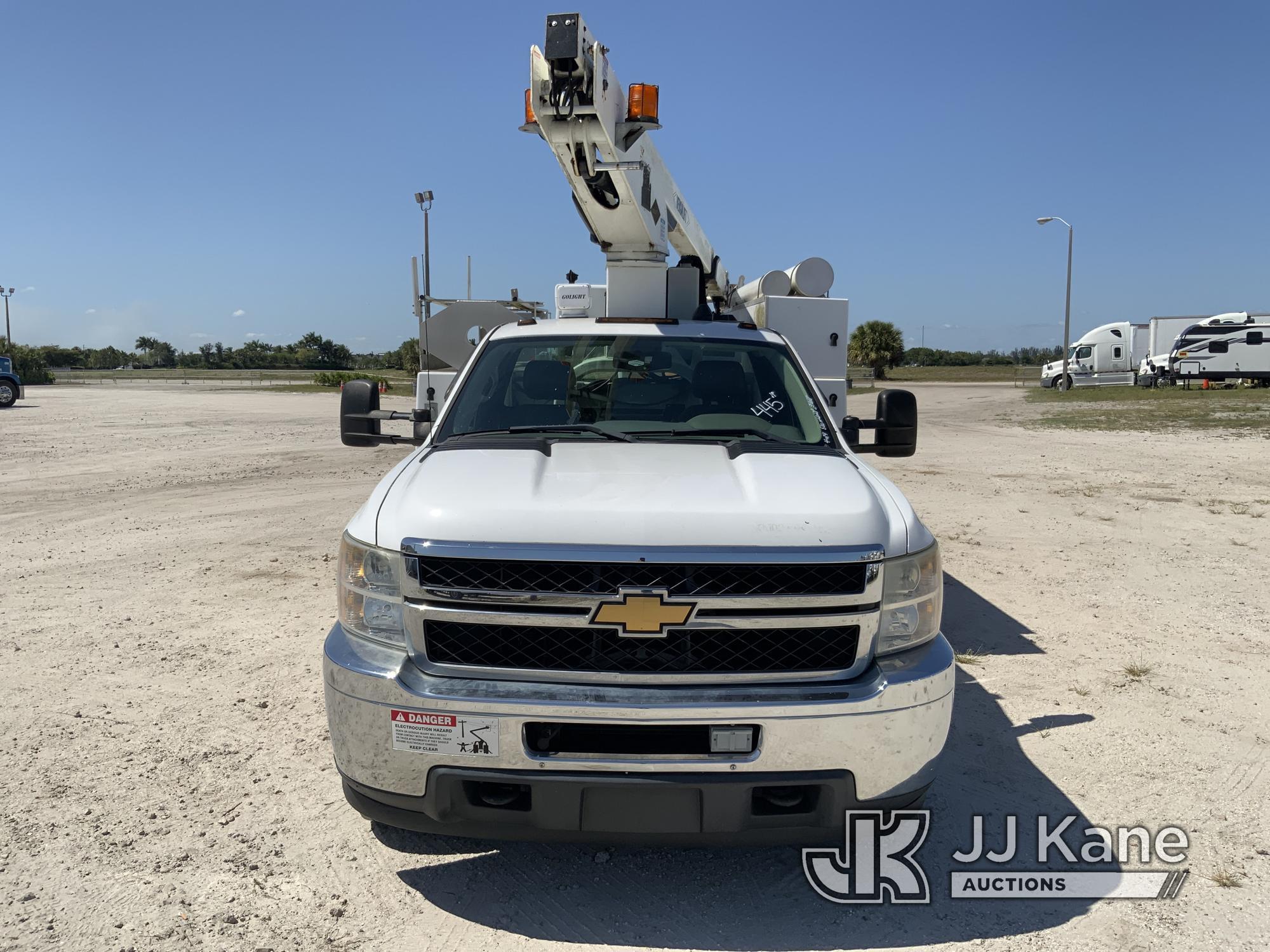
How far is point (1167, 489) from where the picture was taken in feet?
36.4


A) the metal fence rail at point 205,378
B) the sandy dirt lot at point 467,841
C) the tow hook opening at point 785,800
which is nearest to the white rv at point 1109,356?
the metal fence rail at point 205,378

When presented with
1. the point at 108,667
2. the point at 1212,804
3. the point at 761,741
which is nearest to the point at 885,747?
the point at 761,741

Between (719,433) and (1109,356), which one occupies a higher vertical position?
(1109,356)

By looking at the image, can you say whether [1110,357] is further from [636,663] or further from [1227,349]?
[636,663]

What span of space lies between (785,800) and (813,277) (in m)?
6.36

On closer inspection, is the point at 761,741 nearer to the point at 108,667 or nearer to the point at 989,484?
the point at 108,667

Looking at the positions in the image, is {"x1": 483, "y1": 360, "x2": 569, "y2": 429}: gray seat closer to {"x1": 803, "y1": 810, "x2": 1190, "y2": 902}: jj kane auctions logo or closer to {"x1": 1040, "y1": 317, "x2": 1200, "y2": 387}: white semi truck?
{"x1": 803, "y1": 810, "x2": 1190, "y2": 902}: jj kane auctions logo

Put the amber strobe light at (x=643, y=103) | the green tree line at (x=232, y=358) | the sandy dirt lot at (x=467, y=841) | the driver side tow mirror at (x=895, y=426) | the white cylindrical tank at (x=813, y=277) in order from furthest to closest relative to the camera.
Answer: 1. the green tree line at (x=232, y=358)
2. the white cylindrical tank at (x=813, y=277)
3. the amber strobe light at (x=643, y=103)
4. the driver side tow mirror at (x=895, y=426)
5. the sandy dirt lot at (x=467, y=841)

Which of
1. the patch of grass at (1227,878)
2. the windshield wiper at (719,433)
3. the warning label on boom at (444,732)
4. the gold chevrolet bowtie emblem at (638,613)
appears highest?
the windshield wiper at (719,433)

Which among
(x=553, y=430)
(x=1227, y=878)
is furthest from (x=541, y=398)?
(x=1227, y=878)

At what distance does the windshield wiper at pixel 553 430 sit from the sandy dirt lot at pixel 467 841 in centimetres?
154

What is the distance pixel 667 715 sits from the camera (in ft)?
8.51

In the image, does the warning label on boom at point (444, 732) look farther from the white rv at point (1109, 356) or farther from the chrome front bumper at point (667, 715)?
the white rv at point (1109, 356)

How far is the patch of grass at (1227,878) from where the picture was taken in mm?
3016
